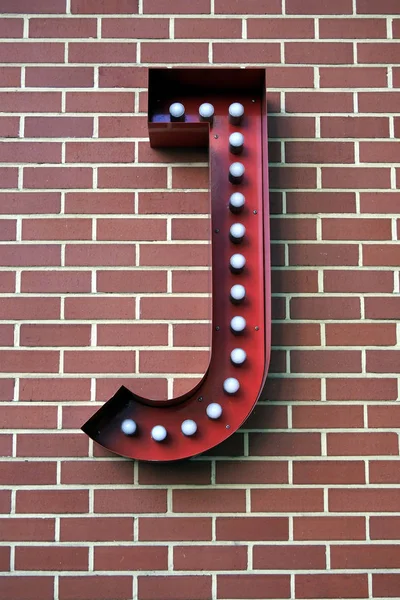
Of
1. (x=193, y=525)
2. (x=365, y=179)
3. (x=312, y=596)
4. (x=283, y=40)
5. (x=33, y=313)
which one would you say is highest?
(x=283, y=40)

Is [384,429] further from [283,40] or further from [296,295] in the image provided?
[283,40]

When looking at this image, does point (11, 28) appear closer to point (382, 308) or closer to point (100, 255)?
point (100, 255)

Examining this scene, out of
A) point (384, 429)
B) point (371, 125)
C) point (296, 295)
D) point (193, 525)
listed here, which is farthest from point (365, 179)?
point (193, 525)

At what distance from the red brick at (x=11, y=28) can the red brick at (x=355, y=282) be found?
134cm

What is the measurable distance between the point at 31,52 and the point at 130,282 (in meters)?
0.87

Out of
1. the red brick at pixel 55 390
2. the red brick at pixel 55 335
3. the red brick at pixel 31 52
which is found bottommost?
the red brick at pixel 55 390

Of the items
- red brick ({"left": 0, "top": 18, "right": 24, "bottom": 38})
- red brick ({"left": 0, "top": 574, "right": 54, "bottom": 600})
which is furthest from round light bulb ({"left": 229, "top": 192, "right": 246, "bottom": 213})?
red brick ({"left": 0, "top": 574, "right": 54, "bottom": 600})

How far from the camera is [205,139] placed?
8.49ft

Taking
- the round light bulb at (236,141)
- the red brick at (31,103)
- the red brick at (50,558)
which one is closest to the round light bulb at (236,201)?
the round light bulb at (236,141)

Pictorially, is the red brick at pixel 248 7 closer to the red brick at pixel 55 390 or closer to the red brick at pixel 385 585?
the red brick at pixel 55 390

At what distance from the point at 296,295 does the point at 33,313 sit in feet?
2.84

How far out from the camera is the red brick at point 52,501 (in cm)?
249

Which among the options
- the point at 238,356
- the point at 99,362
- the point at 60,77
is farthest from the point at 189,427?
the point at 60,77

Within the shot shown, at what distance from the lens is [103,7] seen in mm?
2715
